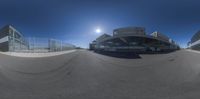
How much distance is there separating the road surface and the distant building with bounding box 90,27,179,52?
290 mm

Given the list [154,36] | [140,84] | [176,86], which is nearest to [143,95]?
[140,84]

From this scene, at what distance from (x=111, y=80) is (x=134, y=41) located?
3.02ft

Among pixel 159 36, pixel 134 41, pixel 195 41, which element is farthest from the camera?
pixel 134 41

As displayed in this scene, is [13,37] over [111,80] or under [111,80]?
over

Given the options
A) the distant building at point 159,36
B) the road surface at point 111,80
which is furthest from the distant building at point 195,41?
the road surface at point 111,80

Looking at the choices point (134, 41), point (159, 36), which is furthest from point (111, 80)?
point (159, 36)

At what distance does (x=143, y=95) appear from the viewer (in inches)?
104

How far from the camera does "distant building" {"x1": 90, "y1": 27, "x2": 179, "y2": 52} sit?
2.69 meters

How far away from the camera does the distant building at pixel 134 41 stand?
2.69 meters

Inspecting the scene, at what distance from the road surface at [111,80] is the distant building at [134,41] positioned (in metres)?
0.29

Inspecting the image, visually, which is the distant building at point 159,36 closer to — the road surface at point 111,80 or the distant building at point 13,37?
the road surface at point 111,80

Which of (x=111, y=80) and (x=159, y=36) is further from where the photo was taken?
(x=111, y=80)

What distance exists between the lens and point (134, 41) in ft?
9.80

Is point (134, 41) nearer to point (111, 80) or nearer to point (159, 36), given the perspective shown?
point (159, 36)
